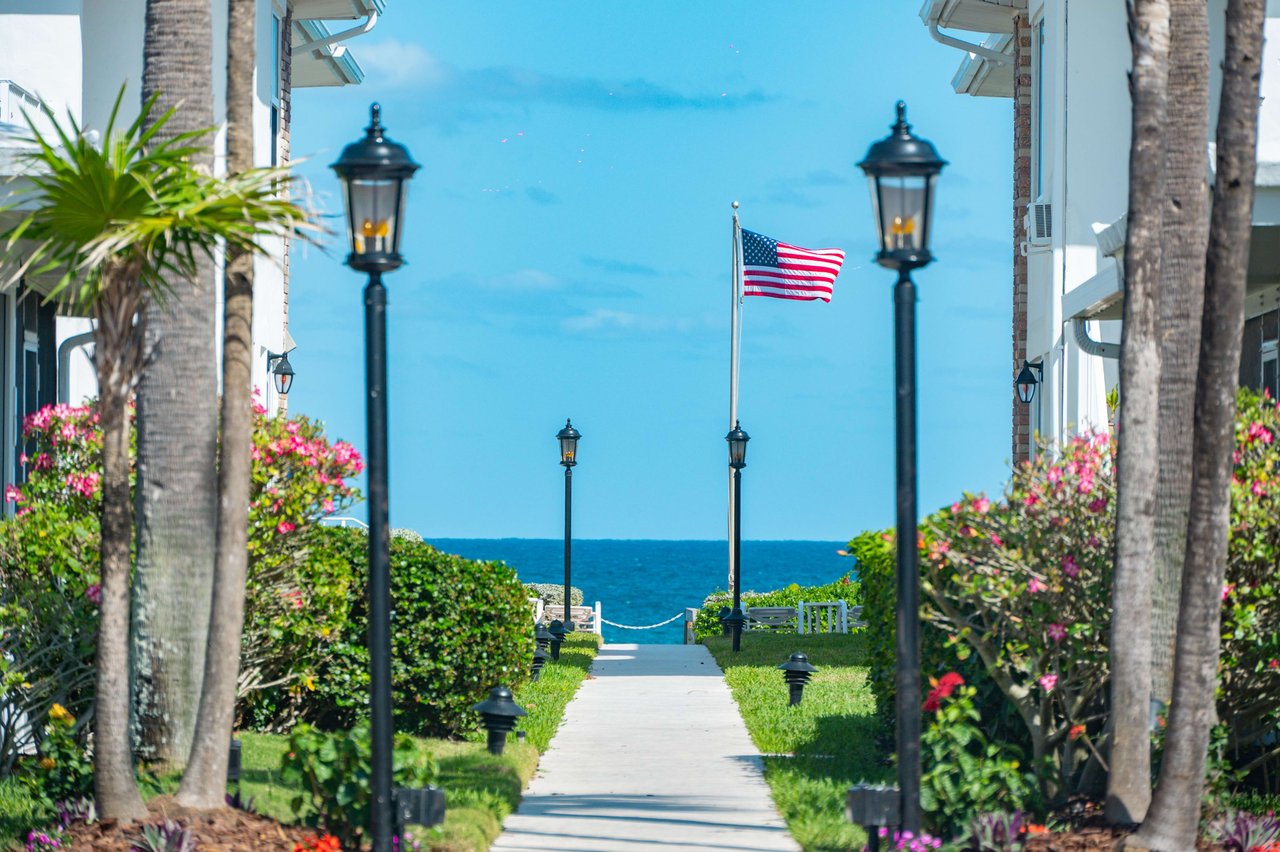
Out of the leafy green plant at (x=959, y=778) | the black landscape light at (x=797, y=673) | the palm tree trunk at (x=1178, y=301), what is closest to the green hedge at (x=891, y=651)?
the leafy green plant at (x=959, y=778)

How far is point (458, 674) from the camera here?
13336 millimetres

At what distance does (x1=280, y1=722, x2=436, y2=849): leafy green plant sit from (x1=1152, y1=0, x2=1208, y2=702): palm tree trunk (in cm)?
407

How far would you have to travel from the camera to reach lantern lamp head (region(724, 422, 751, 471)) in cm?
2586

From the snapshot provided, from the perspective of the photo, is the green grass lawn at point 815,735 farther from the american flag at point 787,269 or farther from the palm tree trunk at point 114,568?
the american flag at point 787,269

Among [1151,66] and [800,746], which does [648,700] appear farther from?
[1151,66]

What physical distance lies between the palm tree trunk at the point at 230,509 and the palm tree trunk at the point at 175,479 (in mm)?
369

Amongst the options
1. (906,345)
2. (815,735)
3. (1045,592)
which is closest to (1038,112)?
(815,735)

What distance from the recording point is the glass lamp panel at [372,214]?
7773 millimetres

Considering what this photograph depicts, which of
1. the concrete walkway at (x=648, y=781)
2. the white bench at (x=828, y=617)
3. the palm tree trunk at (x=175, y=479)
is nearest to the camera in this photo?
the palm tree trunk at (x=175, y=479)

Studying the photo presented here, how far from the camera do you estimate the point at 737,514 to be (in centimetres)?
2819

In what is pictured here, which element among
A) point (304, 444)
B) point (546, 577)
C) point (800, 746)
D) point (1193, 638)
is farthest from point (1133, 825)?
point (546, 577)

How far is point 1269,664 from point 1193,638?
1.42 metres

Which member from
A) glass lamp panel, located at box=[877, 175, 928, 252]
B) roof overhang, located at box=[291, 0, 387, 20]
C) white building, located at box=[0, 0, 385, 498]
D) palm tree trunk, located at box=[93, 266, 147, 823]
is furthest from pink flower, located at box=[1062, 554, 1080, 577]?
roof overhang, located at box=[291, 0, 387, 20]

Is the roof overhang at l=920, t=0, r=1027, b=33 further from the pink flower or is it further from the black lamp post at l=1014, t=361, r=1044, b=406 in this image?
the pink flower
